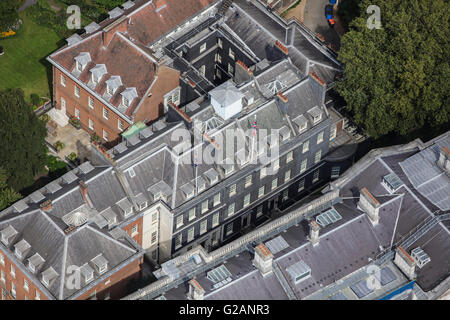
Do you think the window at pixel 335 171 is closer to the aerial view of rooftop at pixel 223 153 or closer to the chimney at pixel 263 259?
the aerial view of rooftop at pixel 223 153

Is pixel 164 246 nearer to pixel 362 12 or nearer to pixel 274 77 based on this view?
pixel 274 77

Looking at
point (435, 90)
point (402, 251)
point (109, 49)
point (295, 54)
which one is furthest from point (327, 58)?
point (402, 251)

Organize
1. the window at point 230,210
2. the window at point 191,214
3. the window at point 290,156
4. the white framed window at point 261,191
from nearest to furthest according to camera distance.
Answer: the window at point 191,214
the window at point 230,210
the window at point 290,156
the white framed window at point 261,191

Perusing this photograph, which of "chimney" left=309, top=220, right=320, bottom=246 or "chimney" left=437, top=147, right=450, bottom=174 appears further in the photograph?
"chimney" left=437, top=147, right=450, bottom=174

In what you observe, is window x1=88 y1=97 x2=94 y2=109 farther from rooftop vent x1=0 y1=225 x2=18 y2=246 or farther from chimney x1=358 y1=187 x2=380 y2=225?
chimney x1=358 y1=187 x2=380 y2=225

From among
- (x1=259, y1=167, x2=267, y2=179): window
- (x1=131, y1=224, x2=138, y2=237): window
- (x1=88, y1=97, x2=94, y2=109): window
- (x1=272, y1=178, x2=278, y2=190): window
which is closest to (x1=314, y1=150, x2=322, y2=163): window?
(x1=272, y1=178, x2=278, y2=190): window

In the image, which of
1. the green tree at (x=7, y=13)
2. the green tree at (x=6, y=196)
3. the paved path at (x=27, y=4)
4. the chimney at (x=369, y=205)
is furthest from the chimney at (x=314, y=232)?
the paved path at (x=27, y=4)

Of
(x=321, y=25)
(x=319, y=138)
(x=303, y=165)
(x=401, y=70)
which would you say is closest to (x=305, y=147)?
(x=319, y=138)
